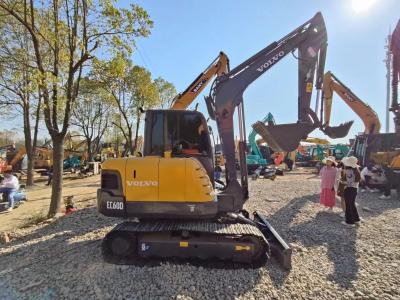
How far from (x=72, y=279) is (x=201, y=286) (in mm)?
1871

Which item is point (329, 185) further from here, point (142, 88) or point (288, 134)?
point (142, 88)

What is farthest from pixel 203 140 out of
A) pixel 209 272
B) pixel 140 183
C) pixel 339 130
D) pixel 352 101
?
pixel 352 101

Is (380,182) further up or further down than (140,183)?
further down

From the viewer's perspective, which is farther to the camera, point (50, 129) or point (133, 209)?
point (50, 129)

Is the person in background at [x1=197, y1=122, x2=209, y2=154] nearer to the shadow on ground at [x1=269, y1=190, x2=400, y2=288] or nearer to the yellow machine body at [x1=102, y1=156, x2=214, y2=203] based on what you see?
the yellow machine body at [x1=102, y1=156, x2=214, y2=203]

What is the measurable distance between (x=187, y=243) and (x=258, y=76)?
3.28m

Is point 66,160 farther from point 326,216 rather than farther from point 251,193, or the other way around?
point 326,216

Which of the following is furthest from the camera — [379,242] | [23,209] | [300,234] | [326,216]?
[23,209]

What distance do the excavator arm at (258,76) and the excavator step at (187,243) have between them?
679mm

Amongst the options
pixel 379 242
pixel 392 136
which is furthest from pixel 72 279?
pixel 392 136

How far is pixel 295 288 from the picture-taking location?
4516 millimetres

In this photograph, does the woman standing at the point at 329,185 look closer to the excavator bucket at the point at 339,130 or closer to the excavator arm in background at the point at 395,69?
the excavator bucket at the point at 339,130

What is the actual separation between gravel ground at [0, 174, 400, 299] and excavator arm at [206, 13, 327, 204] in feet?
4.74

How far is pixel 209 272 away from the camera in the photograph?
191 inches
